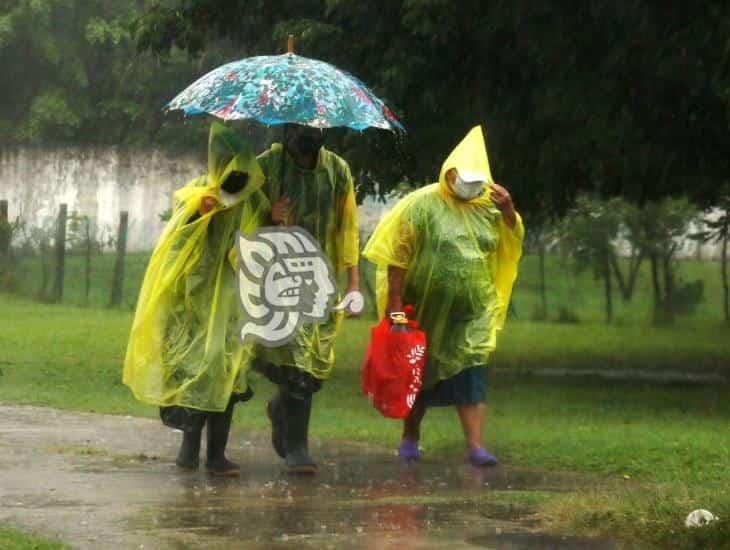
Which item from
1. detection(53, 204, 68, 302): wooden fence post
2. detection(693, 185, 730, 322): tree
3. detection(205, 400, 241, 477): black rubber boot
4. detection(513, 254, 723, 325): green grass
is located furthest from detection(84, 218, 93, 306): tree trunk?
detection(205, 400, 241, 477): black rubber boot

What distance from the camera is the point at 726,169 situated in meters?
15.2

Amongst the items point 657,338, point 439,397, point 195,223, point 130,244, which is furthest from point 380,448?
point 130,244

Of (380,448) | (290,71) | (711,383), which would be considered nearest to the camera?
(290,71)

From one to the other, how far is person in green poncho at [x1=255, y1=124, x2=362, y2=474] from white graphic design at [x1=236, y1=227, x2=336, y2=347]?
73mm

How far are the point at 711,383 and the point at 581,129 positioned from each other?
3.94 metres

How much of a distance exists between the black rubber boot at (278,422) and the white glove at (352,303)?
570 mm

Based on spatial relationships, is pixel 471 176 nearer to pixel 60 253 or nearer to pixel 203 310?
pixel 203 310

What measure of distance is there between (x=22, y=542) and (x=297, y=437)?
273cm

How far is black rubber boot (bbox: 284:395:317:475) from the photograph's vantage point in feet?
30.1

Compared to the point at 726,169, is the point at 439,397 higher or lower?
lower

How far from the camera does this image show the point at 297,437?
927 centimetres

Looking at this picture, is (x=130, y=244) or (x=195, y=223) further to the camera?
(x=130, y=244)

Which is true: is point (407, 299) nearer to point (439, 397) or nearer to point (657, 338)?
point (439, 397)

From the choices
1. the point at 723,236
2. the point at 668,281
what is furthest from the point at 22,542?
the point at 668,281
